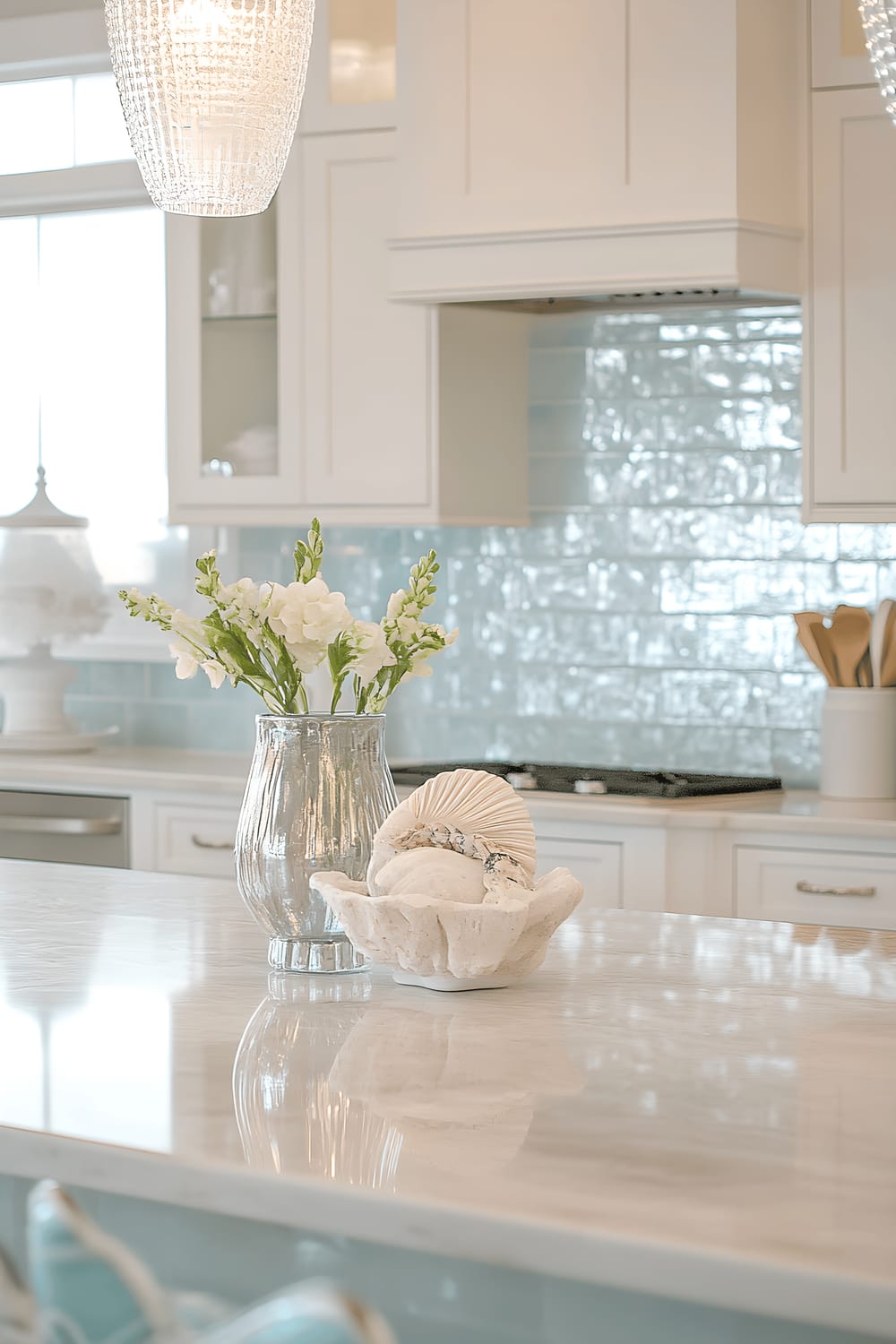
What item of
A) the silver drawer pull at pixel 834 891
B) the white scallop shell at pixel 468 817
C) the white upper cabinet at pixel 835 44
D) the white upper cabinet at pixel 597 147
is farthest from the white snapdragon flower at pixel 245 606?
the white upper cabinet at pixel 835 44

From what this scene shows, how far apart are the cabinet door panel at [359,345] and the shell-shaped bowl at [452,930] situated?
222cm

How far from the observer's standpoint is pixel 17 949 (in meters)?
1.93

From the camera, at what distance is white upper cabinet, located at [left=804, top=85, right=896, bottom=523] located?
11.3 ft

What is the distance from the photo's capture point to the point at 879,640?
11.6ft

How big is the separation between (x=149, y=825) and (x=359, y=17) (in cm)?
185

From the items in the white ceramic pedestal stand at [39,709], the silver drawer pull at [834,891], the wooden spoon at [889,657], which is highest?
the wooden spoon at [889,657]

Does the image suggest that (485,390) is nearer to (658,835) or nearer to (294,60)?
(658,835)

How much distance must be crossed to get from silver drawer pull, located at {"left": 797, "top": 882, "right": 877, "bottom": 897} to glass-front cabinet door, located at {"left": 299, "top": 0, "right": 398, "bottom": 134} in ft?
6.27

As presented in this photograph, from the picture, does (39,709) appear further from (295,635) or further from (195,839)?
(295,635)

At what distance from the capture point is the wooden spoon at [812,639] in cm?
358

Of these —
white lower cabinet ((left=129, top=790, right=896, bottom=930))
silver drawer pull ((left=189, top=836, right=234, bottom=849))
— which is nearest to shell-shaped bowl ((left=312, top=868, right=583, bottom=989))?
white lower cabinet ((left=129, top=790, right=896, bottom=930))

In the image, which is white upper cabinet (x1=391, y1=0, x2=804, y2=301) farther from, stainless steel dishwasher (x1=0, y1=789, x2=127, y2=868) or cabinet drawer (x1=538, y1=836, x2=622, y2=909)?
stainless steel dishwasher (x1=0, y1=789, x2=127, y2=868)

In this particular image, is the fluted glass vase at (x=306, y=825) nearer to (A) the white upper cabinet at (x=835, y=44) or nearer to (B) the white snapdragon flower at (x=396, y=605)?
(B) the white snapdragon flower at (x=396, y=605)

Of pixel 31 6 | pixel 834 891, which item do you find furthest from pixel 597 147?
pixel 31 6
